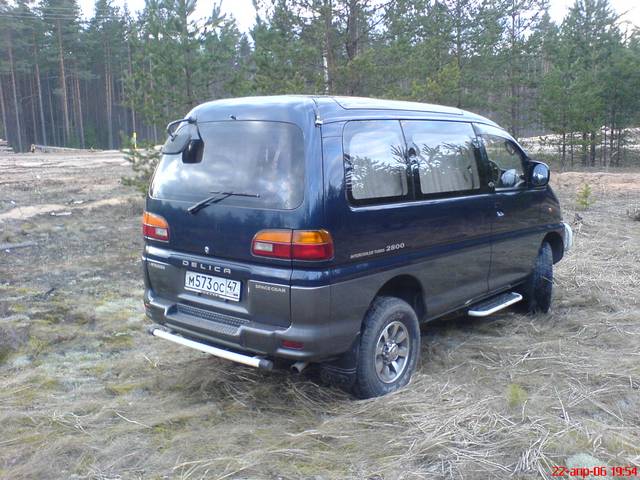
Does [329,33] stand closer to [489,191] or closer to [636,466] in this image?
[489,191]

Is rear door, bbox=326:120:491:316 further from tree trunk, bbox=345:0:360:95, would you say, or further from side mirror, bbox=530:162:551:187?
tree trunk, bbox=345:0:360:95

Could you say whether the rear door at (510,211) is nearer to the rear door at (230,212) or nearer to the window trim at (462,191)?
the window trim at (462,191)

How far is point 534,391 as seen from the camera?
4.13 m

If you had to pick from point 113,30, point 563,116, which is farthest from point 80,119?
point 563,116

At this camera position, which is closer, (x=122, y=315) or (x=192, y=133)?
(x=192, y=133)

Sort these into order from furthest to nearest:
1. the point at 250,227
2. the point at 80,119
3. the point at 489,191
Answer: the point at 80,119 < the point at 489,191 < the point at 250,227

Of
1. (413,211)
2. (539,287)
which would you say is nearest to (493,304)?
(539,287)

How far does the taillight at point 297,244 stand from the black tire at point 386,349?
0.70m

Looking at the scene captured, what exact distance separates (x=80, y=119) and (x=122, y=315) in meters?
51.0

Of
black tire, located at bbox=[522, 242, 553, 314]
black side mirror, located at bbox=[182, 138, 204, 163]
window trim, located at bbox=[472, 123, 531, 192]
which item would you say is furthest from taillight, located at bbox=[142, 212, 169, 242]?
black tire, located at bbox=[522, 242, 553, 314]

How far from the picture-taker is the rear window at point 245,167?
140 inches

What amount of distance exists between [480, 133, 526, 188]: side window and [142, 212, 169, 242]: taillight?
9.17 feet

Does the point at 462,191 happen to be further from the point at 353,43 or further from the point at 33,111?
the point at 33,111

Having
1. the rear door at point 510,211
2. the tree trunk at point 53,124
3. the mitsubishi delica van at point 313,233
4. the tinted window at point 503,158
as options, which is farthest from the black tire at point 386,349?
the tree trunk at point 53,124
